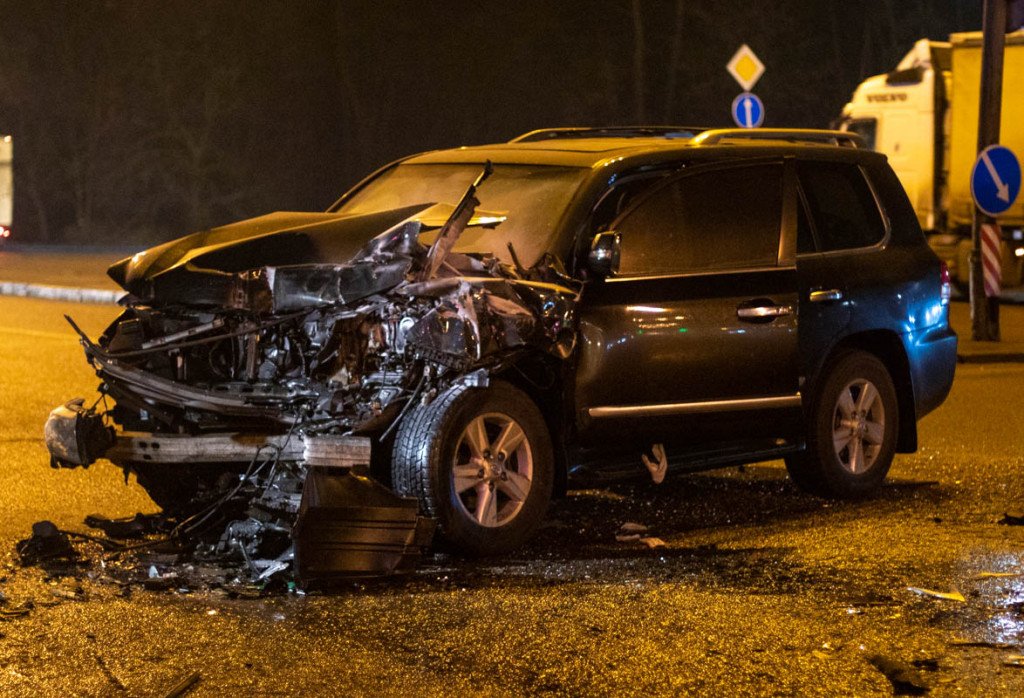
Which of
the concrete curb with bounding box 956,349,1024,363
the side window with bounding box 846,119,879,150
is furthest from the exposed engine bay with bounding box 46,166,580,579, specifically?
the side window with bounding box 846,119,879,150

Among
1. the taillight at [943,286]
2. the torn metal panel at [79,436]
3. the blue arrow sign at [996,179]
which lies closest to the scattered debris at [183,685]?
the torn metal panel at [79,436]

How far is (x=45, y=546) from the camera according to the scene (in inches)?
258

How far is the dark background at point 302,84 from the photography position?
3609 centimetres

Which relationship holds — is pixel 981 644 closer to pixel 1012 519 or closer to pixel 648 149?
pixel 1012 519

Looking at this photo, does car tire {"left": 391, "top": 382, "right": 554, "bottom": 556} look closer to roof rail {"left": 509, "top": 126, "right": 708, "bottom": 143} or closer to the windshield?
the windshield

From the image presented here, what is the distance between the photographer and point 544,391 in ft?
23.3

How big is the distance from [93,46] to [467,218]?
3246cm

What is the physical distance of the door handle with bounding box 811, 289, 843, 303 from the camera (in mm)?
7906

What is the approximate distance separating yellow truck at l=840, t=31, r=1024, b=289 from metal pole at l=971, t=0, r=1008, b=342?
5029mm

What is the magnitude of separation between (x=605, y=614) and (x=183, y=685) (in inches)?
64.5

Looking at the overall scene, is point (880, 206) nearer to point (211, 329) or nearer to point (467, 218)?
point (467, 218)

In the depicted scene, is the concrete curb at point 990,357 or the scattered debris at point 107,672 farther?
the concrete curb at point 990,357

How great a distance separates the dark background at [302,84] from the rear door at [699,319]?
2825cm

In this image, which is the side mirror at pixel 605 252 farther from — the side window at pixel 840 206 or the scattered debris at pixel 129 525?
the scattered debris at pixel 129 525
